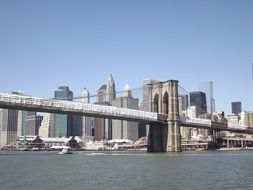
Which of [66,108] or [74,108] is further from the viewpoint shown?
[74,108]

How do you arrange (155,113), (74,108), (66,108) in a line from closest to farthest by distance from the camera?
(66,108)
(74,108)
(155,113)

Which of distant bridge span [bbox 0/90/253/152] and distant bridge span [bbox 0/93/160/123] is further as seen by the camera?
distant bridge span [bbox 0/90/253/152]

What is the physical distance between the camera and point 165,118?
107 meters

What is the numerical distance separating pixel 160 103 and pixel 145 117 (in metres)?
9.52

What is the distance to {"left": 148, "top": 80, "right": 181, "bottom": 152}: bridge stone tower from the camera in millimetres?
104812

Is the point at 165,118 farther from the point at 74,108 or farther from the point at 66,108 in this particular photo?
the point at 66,108

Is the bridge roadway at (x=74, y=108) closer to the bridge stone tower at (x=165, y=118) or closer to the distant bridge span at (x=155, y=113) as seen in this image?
the distant bridge span at (x=155, y=113)

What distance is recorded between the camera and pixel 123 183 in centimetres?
3011

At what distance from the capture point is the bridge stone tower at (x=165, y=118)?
104812mm

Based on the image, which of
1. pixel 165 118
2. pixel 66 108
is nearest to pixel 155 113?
pixel 165 118

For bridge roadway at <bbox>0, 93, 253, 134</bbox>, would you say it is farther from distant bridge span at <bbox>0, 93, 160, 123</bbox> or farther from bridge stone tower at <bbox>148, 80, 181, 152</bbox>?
bridge stone tower at <bbox>148, 80, 181, 152</bbox>

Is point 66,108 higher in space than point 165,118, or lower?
higher

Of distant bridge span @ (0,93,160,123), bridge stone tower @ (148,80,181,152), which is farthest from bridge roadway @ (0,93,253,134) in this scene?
bridge stone tower @ (148,80,181,152)

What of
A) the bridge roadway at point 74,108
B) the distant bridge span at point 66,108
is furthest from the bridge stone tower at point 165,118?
the distant bridge span at point 66,108
